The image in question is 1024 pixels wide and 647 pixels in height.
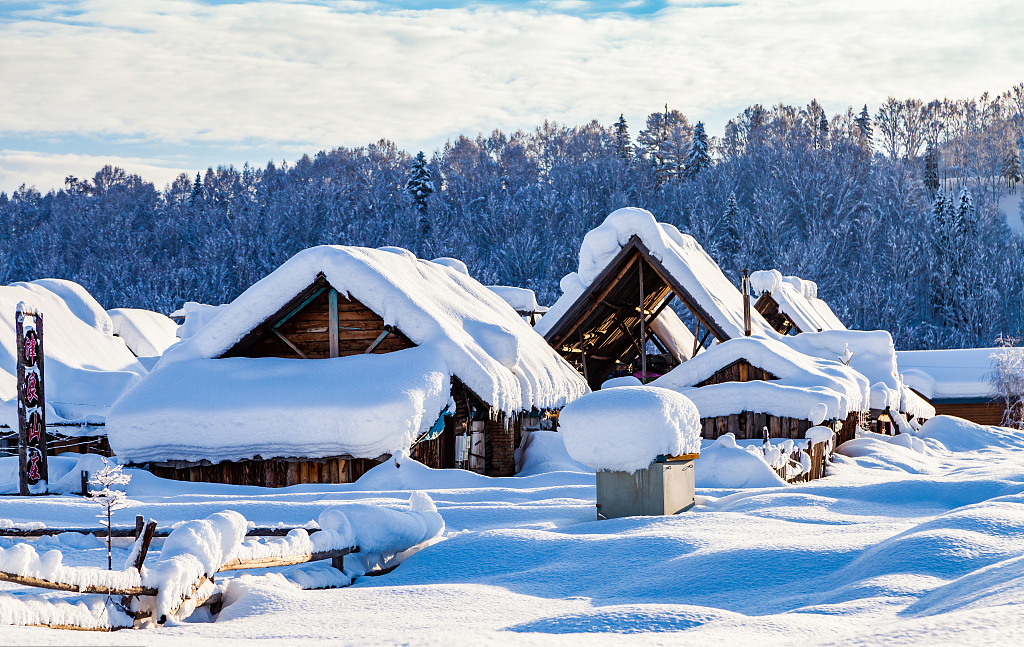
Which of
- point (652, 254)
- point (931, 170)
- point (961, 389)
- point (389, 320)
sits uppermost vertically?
point (931, 170)

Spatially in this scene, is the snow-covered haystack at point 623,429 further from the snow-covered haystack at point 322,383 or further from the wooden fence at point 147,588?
the snow-covered haystack at point 322,383

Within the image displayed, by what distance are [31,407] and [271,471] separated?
3.72 m

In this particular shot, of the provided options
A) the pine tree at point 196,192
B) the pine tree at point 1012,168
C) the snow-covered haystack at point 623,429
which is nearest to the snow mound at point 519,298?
the snow-covered haystack at point 623,429

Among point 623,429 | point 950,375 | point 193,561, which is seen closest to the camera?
point 193,561

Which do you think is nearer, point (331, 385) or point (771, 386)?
point (331, 385)

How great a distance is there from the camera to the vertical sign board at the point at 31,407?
12.8 meters

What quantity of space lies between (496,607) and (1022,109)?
103 meters

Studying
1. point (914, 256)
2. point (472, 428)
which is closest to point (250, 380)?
point (472, 428)

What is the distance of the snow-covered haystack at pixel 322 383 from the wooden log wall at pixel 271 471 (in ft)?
1.31

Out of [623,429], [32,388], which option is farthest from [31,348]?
[623,429]

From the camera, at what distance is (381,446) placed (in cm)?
1294

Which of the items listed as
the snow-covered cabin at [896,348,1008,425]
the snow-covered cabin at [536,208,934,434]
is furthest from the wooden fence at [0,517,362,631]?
the snow-covered cabin at [896,348,1008,425]

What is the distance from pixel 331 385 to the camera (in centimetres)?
1363

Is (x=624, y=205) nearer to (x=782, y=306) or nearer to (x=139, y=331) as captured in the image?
(x=782, y=306)
